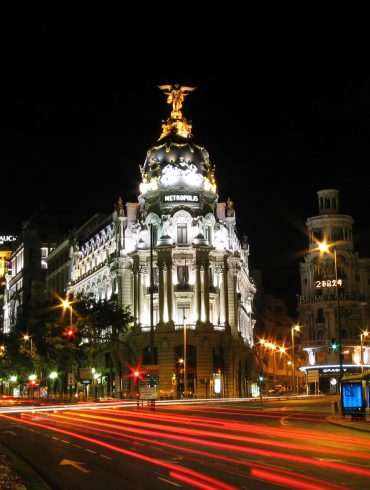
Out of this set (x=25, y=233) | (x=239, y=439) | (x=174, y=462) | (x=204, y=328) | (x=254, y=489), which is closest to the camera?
(x=254, y=489)

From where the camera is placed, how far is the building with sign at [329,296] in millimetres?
120688

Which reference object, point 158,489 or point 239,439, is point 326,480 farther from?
point 239,439

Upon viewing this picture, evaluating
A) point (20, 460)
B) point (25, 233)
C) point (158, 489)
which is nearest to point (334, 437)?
point (20, 460)

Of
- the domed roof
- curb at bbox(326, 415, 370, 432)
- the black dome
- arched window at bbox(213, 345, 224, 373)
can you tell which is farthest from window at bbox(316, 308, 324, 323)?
curb at bbox(326, 415, 370, 432)

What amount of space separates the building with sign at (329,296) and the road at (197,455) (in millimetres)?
83807

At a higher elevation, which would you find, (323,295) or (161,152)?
(161,152)

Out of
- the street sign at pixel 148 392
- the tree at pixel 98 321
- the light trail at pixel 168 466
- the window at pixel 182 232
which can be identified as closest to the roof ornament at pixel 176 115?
the window at pixel 182 232

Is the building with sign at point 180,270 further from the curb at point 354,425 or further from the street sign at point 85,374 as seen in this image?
the curb at point 354,425

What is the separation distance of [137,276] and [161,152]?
51.0 ft

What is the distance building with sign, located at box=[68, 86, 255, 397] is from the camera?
313 feet

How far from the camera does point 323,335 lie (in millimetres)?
121562

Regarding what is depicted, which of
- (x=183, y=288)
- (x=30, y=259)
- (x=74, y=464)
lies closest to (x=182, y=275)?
(x=183, y=288)

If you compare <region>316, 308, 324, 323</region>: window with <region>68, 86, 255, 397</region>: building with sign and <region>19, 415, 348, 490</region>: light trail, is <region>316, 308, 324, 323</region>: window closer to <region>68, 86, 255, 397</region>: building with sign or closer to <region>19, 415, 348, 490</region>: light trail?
<region>68, 86, 255, 397</region>: building with sign

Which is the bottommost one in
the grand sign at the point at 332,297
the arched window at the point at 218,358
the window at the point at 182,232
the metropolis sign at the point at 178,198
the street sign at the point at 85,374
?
the street sign at the point at 85,374
